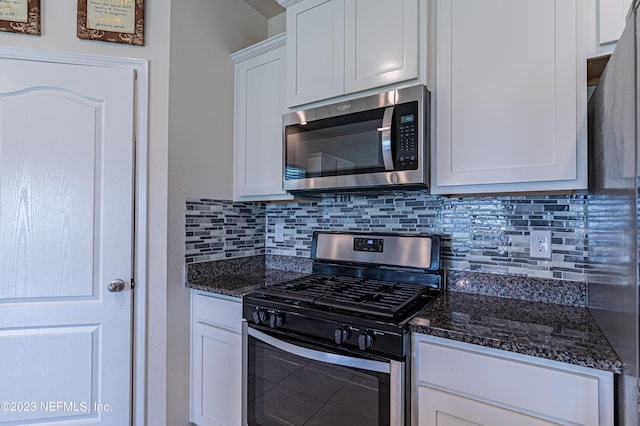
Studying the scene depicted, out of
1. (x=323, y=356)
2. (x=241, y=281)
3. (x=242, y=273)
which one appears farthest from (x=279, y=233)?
(x=323, y=356)

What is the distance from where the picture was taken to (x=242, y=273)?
2086 mm

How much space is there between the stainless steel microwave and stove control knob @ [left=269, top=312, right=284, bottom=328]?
24.5 inches

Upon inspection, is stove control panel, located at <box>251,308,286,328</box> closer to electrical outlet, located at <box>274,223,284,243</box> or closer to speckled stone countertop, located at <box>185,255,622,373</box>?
speckled stone countertop, located at <box>185,255,622,373</box>

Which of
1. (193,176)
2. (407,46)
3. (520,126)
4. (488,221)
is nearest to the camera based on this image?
(520,126)

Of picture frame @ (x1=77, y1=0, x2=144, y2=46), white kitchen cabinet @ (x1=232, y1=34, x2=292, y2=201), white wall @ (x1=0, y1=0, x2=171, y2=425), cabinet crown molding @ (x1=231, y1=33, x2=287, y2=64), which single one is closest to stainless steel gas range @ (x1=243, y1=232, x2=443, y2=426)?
white wall @ (x1=0, y1=0, x2=171, y2=425)

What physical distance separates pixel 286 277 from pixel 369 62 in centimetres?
122

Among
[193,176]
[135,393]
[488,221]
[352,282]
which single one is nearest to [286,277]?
[352,282]

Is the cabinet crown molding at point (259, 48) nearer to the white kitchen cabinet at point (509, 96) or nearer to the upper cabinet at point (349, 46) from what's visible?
the upper cabinet at point (349, 46)

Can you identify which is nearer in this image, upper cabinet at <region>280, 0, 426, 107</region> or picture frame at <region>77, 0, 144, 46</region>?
upper cabinet at <region>280, 0, 426, 107</region>

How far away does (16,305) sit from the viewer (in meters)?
1.53

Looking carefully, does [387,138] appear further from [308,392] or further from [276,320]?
[308,392]

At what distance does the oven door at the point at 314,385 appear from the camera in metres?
1.12

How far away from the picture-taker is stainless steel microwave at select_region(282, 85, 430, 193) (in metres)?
1.35

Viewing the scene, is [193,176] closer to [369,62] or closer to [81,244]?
[81,244]
